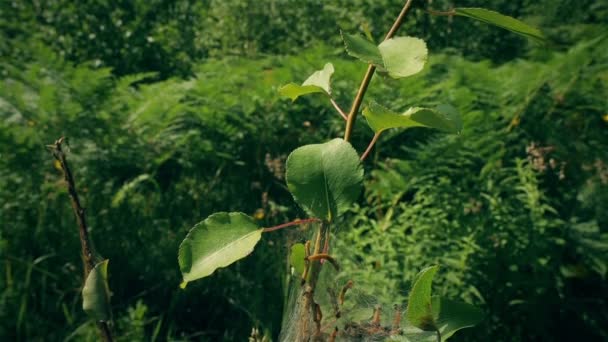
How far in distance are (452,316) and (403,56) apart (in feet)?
0.77

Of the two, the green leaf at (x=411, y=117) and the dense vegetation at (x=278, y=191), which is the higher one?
the green leaf at (x=411, y=117)

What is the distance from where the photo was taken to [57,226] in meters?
2.57

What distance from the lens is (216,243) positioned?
1.85 ft

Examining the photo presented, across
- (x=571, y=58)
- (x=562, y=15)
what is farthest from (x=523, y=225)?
(x=562, y=15)

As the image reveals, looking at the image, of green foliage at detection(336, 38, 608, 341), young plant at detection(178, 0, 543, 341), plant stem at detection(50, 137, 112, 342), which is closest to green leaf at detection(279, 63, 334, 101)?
young plant at detection(178, 0, 543, 341)

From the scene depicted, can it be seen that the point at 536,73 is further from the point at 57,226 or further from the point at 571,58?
the point at 57,226

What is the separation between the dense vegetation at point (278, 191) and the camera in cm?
222

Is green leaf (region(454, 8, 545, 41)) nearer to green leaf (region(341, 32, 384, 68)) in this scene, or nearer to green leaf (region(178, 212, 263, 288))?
green leaf (region(341, 32, 384, 68))

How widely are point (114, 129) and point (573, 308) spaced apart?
224 cm

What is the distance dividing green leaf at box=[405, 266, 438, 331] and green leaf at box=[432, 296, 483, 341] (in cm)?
1

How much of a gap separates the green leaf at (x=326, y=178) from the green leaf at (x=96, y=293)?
0.18 m

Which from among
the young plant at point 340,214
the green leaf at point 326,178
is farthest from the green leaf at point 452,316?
the green leaf at point 326,178

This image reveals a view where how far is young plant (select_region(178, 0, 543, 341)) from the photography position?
0.52m

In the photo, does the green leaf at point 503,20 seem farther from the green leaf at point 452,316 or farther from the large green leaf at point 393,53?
the green leaf at point 452,316
